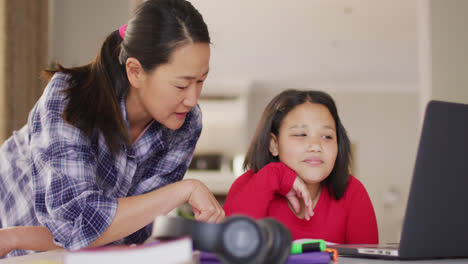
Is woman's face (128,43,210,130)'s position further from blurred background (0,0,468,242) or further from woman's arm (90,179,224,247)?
blurred background (0,0,468,242)

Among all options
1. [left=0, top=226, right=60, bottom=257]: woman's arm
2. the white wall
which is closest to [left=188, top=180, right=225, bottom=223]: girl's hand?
[left=0, top=226, right=60, bottom=257]: woman's arm

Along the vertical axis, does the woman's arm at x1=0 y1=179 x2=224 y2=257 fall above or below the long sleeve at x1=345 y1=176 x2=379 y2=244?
above

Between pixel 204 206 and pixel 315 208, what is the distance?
17.7 inches

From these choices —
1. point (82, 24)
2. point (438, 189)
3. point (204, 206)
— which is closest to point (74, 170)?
point (204, 206)

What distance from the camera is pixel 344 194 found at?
1.28 metres

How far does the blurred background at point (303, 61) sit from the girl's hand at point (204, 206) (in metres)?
0.70

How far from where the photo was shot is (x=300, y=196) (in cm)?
116

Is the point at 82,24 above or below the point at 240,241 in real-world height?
above

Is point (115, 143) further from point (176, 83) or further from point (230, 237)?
point (230, 237)

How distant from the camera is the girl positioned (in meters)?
1.17

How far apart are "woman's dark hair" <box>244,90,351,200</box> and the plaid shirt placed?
19cm

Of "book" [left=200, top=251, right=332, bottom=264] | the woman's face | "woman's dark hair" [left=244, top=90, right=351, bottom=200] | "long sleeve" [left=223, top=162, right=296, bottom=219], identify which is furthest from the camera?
"woman's dark hair" [left=244, top=90, right=351, bottom=200]

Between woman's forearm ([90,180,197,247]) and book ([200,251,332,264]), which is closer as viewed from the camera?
book ([200,251,332,264])

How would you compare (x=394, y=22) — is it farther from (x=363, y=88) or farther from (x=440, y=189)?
(x=440, y=189)
